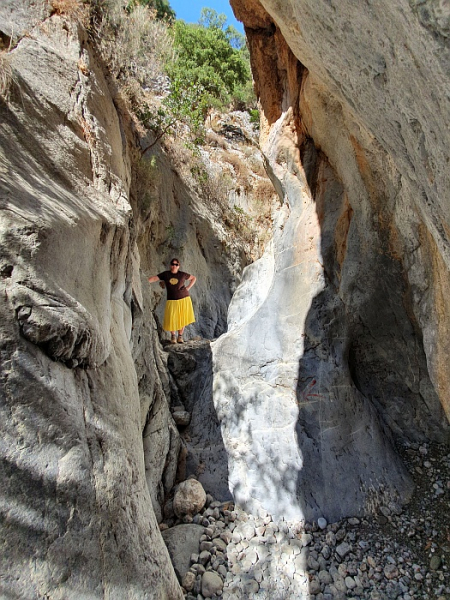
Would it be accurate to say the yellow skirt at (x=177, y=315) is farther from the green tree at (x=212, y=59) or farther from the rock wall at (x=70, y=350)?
the green tree at (x=212, y=59)

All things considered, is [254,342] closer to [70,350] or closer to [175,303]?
[175,303]

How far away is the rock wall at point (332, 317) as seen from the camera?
3305 millimetres

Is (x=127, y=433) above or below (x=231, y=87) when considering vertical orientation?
below

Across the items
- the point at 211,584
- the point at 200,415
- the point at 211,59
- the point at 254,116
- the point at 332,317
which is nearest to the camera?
the point at 211,584

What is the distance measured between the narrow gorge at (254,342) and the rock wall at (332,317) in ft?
0.08

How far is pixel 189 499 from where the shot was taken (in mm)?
3680

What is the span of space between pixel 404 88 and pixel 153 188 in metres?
Result: 5.31

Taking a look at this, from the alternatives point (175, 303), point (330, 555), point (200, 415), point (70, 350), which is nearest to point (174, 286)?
point (175, 303)

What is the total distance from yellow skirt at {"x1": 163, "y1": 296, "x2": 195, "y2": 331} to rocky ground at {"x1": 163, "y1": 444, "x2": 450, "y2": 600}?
281 centimetres

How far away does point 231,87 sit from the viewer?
13.5 metres

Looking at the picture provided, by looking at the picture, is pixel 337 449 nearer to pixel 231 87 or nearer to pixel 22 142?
pixel 22 142

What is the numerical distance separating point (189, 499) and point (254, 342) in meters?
2.08

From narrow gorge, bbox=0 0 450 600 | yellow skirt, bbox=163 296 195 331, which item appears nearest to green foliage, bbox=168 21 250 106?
narrow gorge, bbox=0 0 450 600

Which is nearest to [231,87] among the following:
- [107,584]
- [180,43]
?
[180,43]
